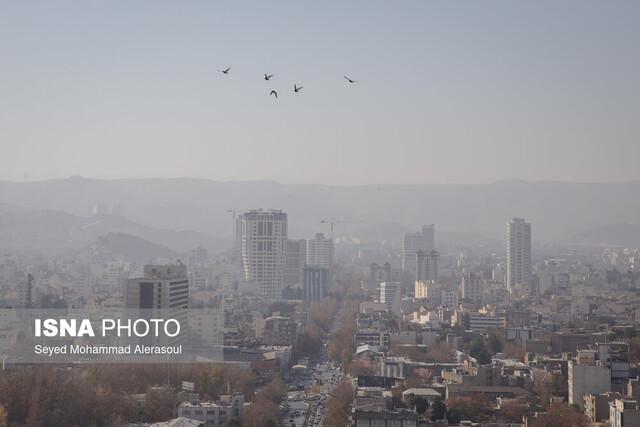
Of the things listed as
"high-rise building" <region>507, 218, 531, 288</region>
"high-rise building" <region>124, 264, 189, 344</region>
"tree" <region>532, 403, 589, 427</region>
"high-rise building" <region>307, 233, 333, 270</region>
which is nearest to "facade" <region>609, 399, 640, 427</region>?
"tree" <region>532, 403, 589, 427</region>

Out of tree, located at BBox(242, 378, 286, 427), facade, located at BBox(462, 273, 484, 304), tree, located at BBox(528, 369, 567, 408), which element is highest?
facade, located at BBox(462, 273, 484, 304)

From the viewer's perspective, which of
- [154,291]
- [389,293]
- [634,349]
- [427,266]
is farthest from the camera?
[427,266]

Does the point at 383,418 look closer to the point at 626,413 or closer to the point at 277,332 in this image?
the point at 626,413

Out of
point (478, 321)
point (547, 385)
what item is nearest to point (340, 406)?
point (547, 385)

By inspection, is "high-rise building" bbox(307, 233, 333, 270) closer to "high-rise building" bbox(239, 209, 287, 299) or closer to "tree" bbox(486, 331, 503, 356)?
"high-rise building" bbox(239, 209, 287, 299)

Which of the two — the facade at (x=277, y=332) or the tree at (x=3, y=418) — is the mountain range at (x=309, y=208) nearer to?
the facade at (x=277, y=332)

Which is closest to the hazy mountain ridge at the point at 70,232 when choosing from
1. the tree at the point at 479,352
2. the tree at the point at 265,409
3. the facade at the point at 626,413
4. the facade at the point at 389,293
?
the facade at the point at 389,293
